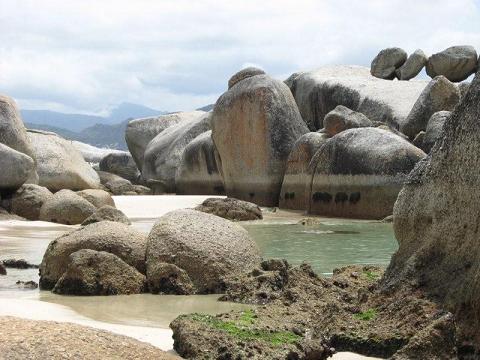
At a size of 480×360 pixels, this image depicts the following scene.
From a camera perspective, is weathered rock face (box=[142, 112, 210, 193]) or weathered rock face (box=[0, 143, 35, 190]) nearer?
weathered rock face (box=[0, 143, 35, 190])

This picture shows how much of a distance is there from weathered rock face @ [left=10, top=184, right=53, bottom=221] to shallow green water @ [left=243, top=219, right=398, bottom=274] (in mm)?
4390

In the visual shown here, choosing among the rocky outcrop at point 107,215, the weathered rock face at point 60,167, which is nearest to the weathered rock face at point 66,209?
the rocky outcrop at point 107,215

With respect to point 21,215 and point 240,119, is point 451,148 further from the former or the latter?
point 240,119

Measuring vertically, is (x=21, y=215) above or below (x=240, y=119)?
below

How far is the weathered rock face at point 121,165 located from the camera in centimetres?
3953

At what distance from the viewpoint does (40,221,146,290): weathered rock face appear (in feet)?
28.0

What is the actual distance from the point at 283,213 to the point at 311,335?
15.6 meters

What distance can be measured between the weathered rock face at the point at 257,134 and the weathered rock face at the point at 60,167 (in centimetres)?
416

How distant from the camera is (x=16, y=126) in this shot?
21.1m

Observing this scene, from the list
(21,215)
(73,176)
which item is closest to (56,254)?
(21,215)

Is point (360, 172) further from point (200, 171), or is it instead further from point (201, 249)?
point (201, 249)

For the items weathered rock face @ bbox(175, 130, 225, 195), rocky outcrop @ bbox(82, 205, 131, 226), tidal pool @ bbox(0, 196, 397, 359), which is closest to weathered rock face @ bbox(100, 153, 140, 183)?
weathered rock face @ bbox(175, 130, 225, 195)

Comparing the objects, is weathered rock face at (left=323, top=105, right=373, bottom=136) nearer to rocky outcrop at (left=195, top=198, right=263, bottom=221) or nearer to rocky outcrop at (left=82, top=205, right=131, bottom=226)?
rocky outcrop at (left=195, top=198, right=263, bottom=221)

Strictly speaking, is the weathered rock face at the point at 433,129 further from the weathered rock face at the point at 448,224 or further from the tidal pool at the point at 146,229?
the weathered rock face at the point at 448,224
